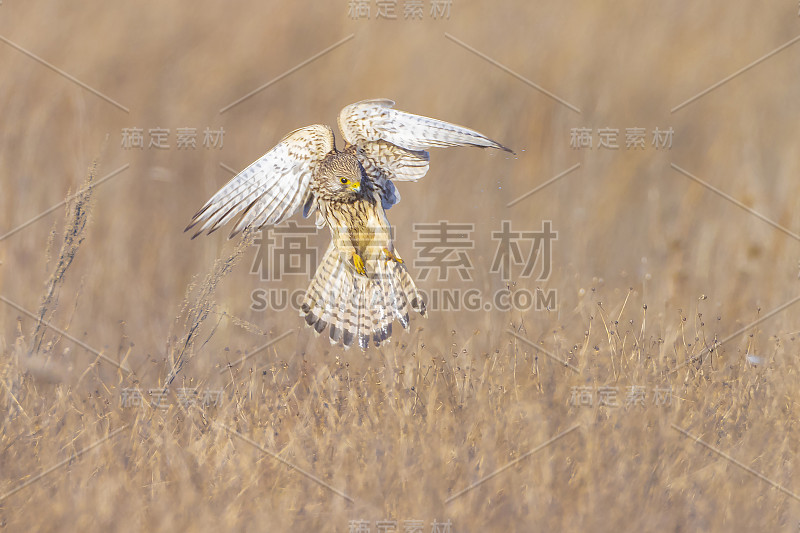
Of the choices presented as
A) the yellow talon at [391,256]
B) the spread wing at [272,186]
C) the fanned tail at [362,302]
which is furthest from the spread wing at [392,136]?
the fanned tail at [362,302]

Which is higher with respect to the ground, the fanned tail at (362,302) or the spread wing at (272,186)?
the spread wing at (272,186)

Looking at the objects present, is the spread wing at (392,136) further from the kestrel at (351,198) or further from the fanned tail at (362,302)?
the fanned tail at (362,302)

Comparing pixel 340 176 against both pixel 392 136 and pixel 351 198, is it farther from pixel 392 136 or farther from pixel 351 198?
pixel 392 136

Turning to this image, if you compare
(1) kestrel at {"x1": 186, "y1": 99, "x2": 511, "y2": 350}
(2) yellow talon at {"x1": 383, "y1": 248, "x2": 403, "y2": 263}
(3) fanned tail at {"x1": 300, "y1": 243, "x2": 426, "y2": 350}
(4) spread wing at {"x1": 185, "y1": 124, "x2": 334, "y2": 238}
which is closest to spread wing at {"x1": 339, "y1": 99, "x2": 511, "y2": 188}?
(1) kestrel at {"x1": 186, "y1": 99, "x2": 511, "y2": 350}

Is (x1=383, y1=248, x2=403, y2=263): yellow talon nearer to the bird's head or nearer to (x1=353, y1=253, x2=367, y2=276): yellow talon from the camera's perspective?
(x1=353, y1=253, x2=367, y2=276): yellow talon

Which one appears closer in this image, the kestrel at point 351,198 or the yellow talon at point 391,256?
the kestrel at point 351,198

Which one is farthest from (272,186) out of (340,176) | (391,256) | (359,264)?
(391,256)

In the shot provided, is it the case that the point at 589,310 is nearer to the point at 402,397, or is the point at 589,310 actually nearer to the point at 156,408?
the point at 402,397
